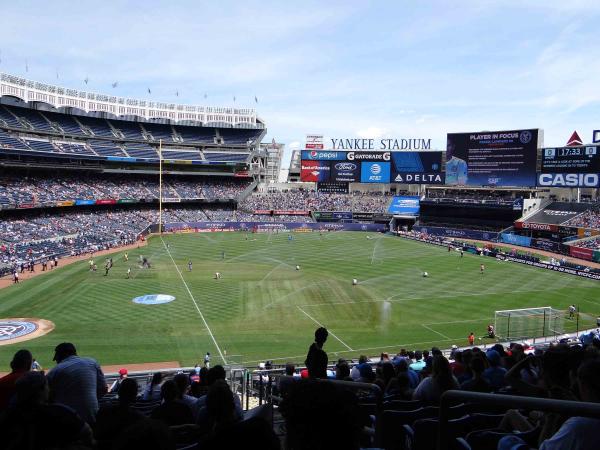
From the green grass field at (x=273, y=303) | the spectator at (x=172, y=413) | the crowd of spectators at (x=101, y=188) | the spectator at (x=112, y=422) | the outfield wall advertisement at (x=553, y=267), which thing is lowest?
the green grass field at (x=273, y=303)

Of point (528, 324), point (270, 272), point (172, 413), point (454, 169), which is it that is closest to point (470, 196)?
point (454, 169)

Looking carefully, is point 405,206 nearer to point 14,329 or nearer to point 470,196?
point 470,196

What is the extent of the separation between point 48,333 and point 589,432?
30.5 meters

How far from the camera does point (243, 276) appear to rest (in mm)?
47344

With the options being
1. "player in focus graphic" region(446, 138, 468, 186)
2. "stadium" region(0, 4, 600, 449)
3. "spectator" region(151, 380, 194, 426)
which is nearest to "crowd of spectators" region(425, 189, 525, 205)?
"stadium" region(0, 4, 600, 449)

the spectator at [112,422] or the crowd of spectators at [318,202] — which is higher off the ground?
the crowd of spectators at [318,202]

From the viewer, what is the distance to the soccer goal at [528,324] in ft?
97.9

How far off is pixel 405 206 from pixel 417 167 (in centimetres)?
828

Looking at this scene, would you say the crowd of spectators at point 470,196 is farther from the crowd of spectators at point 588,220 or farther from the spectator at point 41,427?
the spectator at point 41,427

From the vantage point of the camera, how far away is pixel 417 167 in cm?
9875

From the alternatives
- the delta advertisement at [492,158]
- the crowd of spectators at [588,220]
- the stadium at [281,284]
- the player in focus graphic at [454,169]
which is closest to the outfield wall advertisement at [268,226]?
the stadium at [281,284]

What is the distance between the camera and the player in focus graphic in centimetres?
9006

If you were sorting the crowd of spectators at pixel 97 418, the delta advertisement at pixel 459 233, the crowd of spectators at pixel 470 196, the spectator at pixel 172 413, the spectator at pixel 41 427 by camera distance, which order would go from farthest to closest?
1. the crowd of spectators at pixel 470 196
2. the delta advertisement at pixel 459 233
3. the spectator at pixel 172 413
4. the spectator at pixel 41 427
5. the crowd of spectators at pixel 97 418

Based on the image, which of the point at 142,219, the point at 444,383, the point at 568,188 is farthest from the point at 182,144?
the point at 444,383
